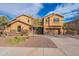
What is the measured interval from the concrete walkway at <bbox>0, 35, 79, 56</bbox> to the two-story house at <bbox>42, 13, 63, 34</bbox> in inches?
6.1

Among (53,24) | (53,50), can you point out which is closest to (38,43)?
(53,50)

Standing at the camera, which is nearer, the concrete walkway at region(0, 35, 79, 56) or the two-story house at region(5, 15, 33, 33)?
the concrete walkway at region(0, 35, 79, 56)

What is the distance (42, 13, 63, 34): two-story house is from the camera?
3434mm

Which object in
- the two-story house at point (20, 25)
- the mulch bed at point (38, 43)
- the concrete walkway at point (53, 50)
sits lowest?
the concrete walkway at point (53, 50)

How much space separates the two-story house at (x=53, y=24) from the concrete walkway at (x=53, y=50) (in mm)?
155

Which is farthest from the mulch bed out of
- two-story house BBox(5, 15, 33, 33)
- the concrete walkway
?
two-story house BBox(5, 15, 33, 33)

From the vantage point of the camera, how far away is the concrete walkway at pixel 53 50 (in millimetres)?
3328

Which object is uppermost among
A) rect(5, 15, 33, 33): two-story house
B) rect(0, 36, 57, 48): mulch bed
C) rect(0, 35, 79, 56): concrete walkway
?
rect(5, 15, 33, 33): two-story house

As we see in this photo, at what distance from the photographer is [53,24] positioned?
350 centimetres

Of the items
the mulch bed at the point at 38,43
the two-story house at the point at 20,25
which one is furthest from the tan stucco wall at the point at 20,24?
the mulch bed at the point at 38,43

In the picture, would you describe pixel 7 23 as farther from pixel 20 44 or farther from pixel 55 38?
pixel 55 38

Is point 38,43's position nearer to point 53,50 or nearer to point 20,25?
point 53,50

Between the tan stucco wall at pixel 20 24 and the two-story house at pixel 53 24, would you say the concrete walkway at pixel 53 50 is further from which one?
the tan stucco wall at pixel 20 24

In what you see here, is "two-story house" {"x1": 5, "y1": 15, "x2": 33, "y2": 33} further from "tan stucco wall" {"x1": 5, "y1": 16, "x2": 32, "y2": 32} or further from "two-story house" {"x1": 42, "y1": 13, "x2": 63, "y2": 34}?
"two-story house" {"x1": 42, "y1": 13, "x2": 63, "y2": 34}
